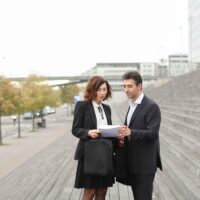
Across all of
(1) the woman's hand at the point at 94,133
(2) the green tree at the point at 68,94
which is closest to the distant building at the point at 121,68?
(2) the green tree at the point at 68,94

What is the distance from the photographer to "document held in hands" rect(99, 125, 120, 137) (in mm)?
4505

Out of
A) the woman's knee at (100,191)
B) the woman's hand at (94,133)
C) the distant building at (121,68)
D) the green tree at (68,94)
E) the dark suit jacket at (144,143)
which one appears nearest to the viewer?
the dark suit jacket at (144,143)

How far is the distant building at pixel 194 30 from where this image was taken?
8462 centimetres

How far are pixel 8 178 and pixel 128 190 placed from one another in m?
4.03

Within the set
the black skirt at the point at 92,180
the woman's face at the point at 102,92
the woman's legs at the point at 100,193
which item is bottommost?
the woman's legs at the point at 100,193

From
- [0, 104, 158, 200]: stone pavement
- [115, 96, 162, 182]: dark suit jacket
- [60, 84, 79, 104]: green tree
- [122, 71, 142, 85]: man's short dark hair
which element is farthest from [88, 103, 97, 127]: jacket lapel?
[60, 84, 79, 104]: green tree

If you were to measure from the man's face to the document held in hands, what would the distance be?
370 millimetres

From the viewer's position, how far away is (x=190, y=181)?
732 cm

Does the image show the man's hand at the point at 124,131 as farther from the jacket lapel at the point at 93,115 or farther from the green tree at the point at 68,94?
the green tree at the point at 68,94

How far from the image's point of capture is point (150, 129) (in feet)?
14.9

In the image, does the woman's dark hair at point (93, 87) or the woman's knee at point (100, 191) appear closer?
the woman's dark hair at point (93, 87)

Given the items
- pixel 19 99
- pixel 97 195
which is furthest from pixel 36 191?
pixel 19 99

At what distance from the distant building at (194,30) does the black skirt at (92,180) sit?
79016 millimetres

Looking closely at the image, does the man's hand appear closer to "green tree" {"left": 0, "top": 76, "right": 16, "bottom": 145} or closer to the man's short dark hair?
the man's short dark hair
